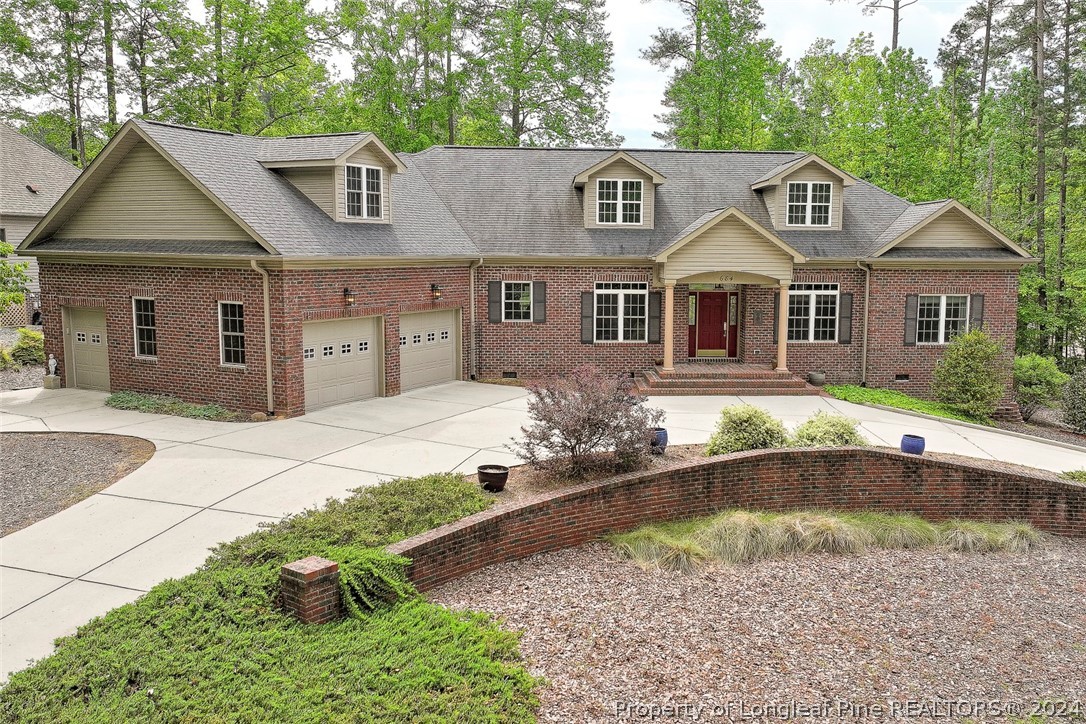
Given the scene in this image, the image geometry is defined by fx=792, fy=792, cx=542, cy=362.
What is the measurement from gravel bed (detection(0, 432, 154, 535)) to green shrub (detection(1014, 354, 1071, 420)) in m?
23.3

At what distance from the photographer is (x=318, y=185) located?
690 inches

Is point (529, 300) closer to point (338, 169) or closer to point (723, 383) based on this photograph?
point (723, 383)

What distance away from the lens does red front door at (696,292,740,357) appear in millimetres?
21812

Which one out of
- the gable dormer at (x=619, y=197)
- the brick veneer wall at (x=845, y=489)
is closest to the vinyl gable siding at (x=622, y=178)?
the gable dormer at (x=619, y=197)

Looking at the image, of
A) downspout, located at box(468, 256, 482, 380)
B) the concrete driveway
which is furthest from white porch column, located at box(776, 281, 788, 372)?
downspout, located at box(468, 256, 482, 380)

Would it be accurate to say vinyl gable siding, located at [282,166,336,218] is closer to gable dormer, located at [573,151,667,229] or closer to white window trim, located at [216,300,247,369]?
white window trim, located at [216,300,247,369]

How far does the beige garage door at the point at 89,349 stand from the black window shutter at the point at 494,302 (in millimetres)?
9040

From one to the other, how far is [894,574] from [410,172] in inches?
676

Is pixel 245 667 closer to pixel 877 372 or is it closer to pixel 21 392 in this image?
pixel 21 392

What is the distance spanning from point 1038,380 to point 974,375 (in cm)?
693

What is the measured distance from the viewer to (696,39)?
120 feet

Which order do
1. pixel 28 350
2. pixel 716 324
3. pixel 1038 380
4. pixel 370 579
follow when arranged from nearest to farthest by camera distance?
pixel 370 579 → pixel 716 324 → pixel 28 350 → pixel 1038 380

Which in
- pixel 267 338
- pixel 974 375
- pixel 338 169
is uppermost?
pixel 338 169

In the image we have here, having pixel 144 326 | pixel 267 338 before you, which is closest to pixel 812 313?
pixel 267 338
